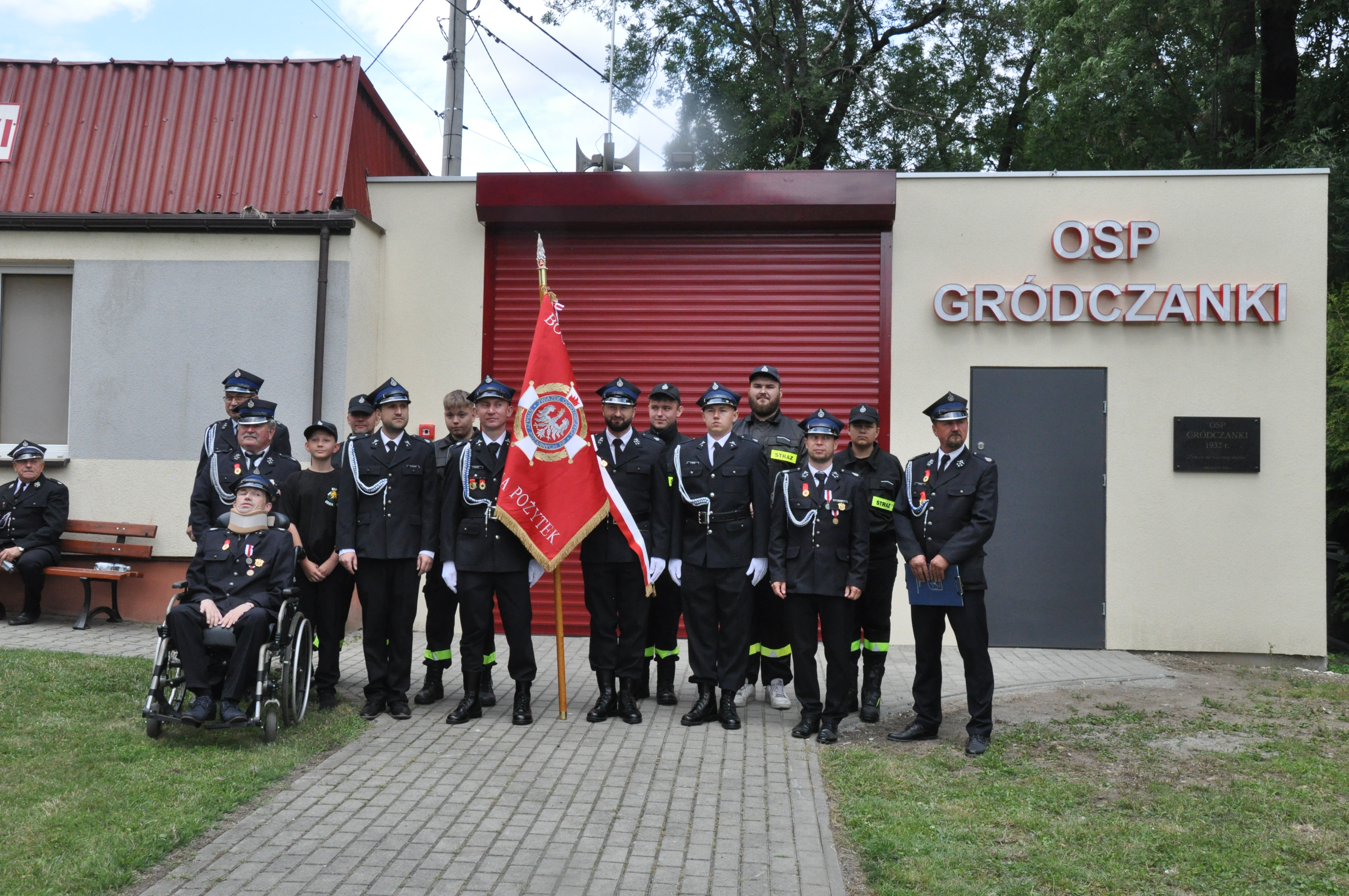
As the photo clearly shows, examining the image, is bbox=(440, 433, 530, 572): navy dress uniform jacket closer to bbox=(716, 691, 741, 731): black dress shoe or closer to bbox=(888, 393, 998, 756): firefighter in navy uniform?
bbox=(716, 691, 741, 731): black dress shoe

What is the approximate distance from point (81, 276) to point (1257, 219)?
10567 millimetres

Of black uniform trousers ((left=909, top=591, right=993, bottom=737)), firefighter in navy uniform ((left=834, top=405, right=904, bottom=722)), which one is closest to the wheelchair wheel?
firefighter in navy uniform ((left=834, top=405, right=904, bottom=722))

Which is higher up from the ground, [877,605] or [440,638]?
[877,605]

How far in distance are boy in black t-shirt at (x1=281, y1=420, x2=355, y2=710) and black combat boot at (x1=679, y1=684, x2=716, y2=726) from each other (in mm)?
2286

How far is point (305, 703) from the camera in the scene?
642 centimetres

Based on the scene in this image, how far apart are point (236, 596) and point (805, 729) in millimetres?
3403

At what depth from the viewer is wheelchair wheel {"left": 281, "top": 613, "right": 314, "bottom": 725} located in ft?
20.2

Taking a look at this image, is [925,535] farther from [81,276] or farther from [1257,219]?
[81,276]

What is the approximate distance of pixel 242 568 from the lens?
6.23 metres

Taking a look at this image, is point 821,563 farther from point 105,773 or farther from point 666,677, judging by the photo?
point 105,773

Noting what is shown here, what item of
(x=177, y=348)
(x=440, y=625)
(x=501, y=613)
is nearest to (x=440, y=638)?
(x=440, y=625)

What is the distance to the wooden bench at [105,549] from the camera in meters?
9.53

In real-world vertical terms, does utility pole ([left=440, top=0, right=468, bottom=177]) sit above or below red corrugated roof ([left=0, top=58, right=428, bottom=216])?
above

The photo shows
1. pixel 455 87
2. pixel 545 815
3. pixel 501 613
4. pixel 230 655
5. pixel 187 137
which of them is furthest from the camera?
pixel 455 87
